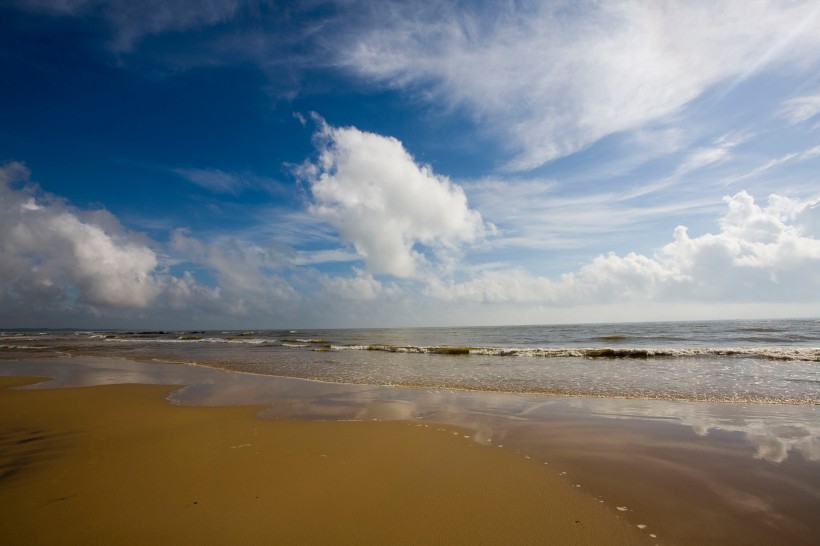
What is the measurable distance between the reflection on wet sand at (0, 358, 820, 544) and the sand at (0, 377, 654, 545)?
2.31ft

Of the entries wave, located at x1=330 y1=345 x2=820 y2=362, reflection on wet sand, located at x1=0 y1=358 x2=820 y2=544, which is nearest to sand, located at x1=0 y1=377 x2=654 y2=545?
reflection on wet sand, located at x1=0 y1=358 x2=820 y2=544

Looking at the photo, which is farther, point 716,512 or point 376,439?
point 376,439

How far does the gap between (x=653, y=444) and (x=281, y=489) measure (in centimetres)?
674

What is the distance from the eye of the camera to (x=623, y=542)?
414 centimetres

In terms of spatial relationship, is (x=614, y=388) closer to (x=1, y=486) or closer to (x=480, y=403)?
(x=480, y=403)

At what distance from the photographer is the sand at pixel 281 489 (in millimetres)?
4340

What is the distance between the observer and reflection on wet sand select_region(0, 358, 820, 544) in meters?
4.62

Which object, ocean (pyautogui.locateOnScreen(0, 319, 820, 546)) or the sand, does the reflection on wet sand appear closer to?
ocean (pyautogui.locateOnScreen(0, 319, 820, 546))

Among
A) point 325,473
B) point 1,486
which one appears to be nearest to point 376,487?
point 325,473

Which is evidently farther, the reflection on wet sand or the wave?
the wave

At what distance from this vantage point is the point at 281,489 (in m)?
5.45

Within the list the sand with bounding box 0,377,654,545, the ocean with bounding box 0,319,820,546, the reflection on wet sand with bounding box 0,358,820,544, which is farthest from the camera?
the ocean with bounding box 0,319,820,546

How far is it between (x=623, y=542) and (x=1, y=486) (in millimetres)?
8543

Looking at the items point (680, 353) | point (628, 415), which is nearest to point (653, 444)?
point (628, 415)
